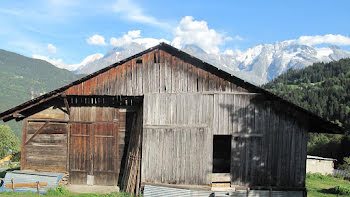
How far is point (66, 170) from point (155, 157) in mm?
5487

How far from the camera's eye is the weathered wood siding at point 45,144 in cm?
1459

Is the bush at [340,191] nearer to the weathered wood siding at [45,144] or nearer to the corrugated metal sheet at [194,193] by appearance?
the corrugated metal sheet at [194,193]

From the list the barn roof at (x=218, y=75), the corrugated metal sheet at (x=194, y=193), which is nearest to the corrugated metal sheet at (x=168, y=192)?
the corrugated metal sheet at (x=194, y=193)

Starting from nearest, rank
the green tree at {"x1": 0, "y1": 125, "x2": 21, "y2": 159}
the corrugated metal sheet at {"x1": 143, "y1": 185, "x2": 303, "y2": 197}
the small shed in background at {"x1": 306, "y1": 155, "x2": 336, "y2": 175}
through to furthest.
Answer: the corrugated metal sheet at {"x1": 143, "y1": 185, "x2": 303, "y2": 197} < the small shed in background at {"x1": 306, "y1": 155, "x2": 336, "y2": 175} < the green tree at {"x1": 0, "y1": 125, "x2": 21, "y2": 159}

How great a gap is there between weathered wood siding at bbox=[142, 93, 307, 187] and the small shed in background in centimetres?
3151

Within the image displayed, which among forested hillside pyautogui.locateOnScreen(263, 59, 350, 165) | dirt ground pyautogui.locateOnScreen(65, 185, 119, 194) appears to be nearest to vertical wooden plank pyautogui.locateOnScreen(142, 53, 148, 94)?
dirt ground pyautogui.locateOnScreen(65, 185, 119, 194)

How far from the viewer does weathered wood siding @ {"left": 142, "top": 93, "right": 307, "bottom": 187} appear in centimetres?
1274

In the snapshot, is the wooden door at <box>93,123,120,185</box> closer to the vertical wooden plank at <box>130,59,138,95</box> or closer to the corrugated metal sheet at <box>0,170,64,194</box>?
the corrugated metal sheet at <box>0,170,64,194</box>

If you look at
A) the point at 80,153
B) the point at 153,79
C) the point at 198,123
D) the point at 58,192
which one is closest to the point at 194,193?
the point at 198,123

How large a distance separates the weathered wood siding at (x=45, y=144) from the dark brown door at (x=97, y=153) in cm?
91

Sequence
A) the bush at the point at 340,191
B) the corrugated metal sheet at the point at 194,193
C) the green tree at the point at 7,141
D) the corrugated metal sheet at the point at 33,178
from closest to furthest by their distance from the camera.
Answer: the corrugated metal sheet at the point at 194,193
the corrugated metal sheet at the point at 33,178
the bush at the point at 340,191
the green tree at the point at 7,141

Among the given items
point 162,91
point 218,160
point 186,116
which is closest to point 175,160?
point 186,116

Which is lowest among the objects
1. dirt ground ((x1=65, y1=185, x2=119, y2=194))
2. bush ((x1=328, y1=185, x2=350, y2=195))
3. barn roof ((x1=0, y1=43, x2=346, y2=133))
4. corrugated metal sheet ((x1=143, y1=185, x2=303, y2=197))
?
bush ((x1=328, y1=185, x2=350, y2=195))

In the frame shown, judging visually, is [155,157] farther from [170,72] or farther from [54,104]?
[54,104]
